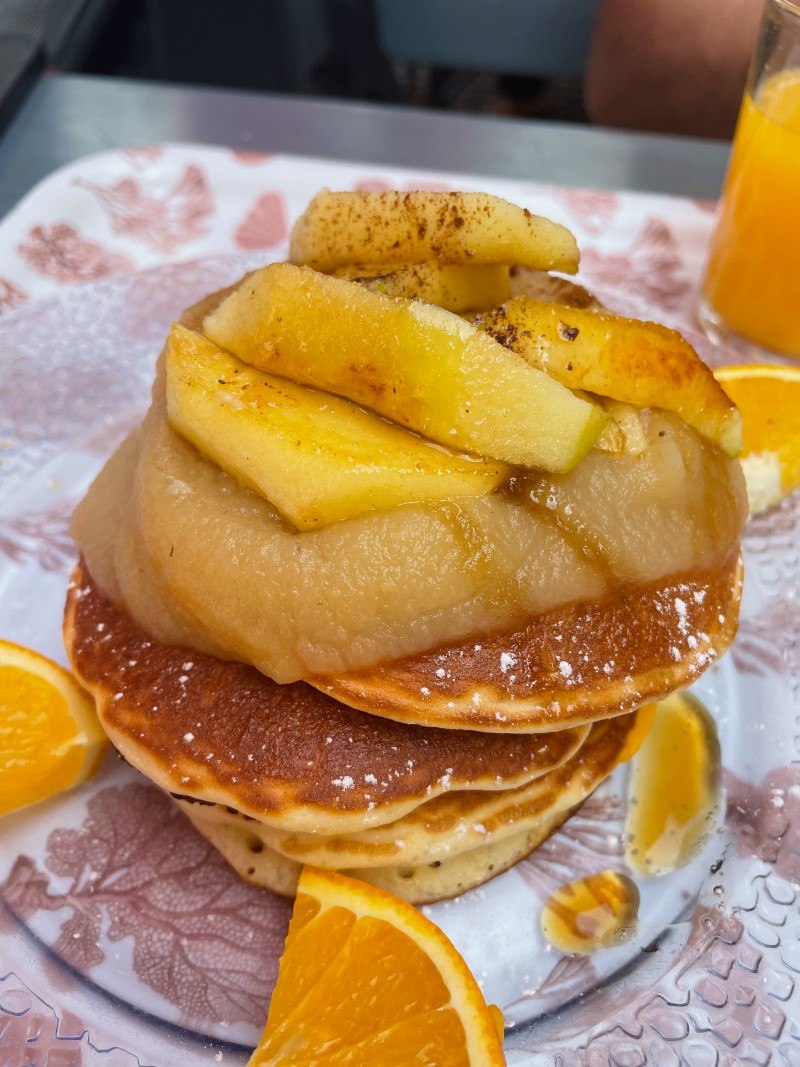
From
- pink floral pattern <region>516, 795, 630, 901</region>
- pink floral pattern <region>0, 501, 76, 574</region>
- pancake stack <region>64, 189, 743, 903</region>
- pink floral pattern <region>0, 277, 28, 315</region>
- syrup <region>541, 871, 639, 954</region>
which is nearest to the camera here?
pancake stack <region>64, 189, 743, 903</region>

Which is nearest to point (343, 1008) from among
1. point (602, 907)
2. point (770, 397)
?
point (602, 907)

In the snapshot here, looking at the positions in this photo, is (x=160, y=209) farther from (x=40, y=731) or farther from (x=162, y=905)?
(x=162, y=905)

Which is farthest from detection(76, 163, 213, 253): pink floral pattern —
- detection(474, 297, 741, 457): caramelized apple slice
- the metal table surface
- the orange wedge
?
the orange wedge

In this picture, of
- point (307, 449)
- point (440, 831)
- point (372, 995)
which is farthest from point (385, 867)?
point (307, 449)

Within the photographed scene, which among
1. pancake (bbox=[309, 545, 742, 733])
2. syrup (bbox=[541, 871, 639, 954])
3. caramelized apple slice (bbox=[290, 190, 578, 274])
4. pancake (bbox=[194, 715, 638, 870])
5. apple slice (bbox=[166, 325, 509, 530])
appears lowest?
syrup (bbox=[541, 871, 639, 954])

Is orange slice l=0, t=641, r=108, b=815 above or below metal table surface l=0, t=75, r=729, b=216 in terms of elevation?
below

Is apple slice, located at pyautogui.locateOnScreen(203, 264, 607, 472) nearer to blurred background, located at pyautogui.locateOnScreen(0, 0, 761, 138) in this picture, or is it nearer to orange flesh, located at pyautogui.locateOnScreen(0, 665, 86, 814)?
orange flesh, located at pyautogui.locateOnScreen(0, 665, 86, 814)

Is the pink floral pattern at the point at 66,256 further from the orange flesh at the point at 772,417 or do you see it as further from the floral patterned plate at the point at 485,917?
the orange flesh at the point at 772,417

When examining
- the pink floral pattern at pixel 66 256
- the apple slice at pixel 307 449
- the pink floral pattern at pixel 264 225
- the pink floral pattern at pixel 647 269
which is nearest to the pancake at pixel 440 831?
the apple slice at pixel 307 449
